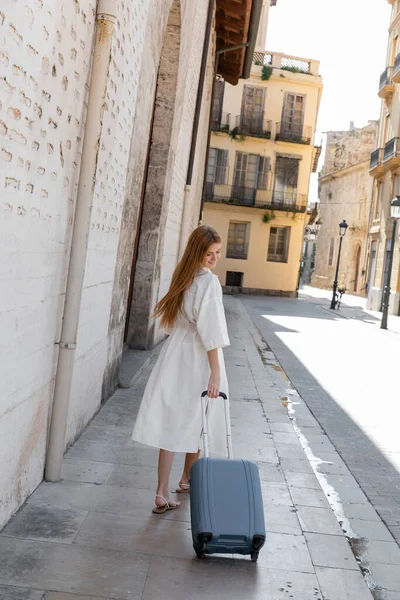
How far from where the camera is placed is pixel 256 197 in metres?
37.9

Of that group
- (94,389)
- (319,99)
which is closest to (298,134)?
(319,99)

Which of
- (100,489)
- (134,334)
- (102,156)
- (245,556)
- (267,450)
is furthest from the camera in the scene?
(134,334)

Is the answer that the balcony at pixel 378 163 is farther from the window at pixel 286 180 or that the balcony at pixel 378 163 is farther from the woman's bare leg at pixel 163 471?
the woman's bare leg at pixel 163 471

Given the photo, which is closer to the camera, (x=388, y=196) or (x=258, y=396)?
(x=258, y=396)

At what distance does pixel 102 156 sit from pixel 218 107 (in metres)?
33.8

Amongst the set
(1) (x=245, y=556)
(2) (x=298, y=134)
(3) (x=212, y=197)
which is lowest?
(1) (x=245, y=556)

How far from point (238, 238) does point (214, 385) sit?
3430 cm

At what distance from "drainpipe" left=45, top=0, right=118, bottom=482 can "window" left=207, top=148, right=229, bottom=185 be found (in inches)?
1310

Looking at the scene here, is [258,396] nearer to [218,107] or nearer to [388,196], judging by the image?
[388,196]

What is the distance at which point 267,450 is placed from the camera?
5945 mm

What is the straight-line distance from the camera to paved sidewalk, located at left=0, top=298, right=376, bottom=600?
3.25m

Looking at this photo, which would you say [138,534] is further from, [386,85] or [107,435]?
[386,85]

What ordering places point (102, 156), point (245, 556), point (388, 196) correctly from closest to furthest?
point (245, 556) < point (102, 156) < point (388, 196)

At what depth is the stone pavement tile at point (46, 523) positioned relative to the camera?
3639mm
